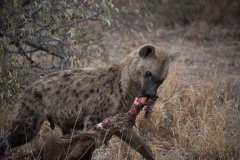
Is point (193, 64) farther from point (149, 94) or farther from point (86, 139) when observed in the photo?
point (86, 139)

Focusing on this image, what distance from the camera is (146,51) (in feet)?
15.1

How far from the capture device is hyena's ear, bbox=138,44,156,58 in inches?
180

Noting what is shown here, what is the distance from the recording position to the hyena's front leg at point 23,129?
464 centimetres

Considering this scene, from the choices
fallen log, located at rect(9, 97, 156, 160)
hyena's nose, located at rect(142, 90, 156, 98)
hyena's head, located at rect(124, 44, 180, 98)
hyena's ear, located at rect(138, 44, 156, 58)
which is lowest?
fallen log, located at rect(9, 97, 156, 160)

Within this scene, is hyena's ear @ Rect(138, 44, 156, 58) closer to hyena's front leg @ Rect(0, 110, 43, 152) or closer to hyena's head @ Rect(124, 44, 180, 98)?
hyena's head @ Rect(124, 44, 180, 98)

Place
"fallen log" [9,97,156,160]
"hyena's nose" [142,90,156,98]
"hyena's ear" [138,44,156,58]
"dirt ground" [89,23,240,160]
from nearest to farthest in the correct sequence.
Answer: "fallen log" [9,97,156,160] → "hyena's nose" [142,90,156,98] → "hyena's ear" [138,44,156,58] → "dirt ground" [89,23,240,160]

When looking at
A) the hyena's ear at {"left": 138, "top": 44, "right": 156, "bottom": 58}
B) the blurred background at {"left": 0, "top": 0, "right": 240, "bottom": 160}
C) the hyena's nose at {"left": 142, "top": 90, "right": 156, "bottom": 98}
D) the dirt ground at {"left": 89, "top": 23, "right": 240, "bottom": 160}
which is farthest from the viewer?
the dirt ground at {"left": 89, "top": 23, "right": 240, "bottom": 160}

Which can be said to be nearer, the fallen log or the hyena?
the fallen log

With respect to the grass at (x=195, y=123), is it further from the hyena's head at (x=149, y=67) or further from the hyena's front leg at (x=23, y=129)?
the hyena's front leg at (x=23, y=129)

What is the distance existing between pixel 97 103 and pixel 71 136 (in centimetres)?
48

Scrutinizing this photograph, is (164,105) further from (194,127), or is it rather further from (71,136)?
(71,136)

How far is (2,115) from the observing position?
5617 millimetres

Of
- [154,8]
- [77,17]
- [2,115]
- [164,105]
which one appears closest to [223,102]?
[164,105]

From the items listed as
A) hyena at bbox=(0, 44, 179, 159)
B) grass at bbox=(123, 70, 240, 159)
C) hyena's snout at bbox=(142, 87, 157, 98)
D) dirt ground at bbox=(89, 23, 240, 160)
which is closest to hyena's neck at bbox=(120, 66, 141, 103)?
hyena at bbox=(0, 44, 179, 159)
